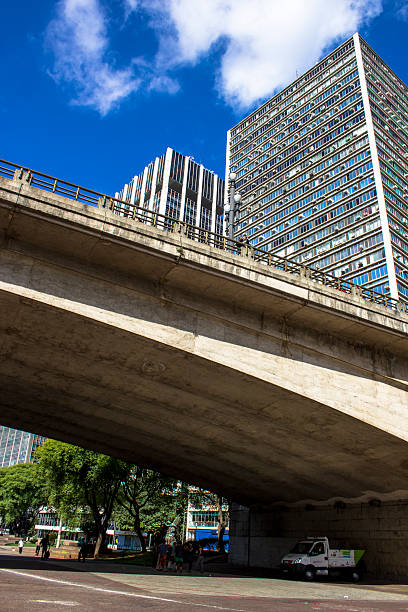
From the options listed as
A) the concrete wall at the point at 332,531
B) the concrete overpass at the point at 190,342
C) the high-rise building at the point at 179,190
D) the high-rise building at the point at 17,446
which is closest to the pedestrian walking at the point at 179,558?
the concrete overpass at the point at 190,342

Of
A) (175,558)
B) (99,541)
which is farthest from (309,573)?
(99,541)

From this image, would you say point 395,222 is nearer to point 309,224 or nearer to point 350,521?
point 309,224

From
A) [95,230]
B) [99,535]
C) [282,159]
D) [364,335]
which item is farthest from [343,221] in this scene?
[95,230]

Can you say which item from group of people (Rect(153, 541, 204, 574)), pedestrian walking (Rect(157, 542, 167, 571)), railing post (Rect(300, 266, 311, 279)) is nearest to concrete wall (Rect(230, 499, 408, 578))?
group of people (Rect(153, 541, 204, 574))

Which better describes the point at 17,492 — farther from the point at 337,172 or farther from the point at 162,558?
the point at 337,172

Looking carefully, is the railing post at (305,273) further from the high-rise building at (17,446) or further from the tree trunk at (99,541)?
the high-rise building at (17,446)

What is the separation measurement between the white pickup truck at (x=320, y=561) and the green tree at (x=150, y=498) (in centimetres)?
2289

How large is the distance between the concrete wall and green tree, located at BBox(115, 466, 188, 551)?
9.26 metres

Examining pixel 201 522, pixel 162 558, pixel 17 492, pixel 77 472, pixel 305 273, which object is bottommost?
pixel 162 558

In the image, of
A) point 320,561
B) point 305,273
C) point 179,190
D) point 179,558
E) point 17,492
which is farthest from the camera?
point 179,190

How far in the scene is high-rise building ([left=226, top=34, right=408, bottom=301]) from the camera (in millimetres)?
81688

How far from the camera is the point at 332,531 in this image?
3120cm

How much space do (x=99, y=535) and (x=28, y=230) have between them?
41461 mm

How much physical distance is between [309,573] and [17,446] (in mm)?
163542
